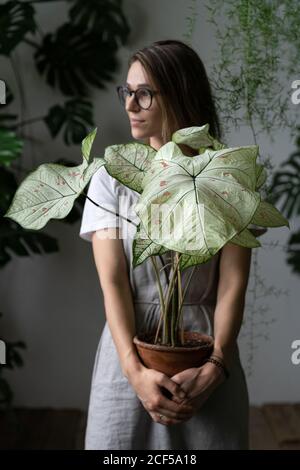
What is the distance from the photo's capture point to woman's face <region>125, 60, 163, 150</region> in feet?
4.15

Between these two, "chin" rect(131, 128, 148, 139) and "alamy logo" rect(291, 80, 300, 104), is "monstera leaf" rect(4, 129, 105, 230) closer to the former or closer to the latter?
"chin" rect(131, 128, 148, 139)

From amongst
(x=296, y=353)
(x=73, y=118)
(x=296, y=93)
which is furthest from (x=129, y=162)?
(x=73, y=118)

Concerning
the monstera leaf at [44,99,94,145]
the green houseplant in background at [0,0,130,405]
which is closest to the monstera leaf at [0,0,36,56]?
the green houseplant in background at [0,0,130,405]

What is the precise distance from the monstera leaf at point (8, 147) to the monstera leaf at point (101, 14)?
63 cm

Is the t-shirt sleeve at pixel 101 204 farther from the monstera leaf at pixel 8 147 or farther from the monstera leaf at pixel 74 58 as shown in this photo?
the monstera leaf at pixel 74 58

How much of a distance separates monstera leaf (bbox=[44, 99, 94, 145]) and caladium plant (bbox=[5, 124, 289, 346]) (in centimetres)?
143

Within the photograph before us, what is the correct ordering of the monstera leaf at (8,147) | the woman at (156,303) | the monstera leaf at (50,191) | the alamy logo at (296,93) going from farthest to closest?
the monstera leaf at (8,147) < the alamy logo at (296,93) < the woman at (156,303) < the monstera leaf at (50,191)

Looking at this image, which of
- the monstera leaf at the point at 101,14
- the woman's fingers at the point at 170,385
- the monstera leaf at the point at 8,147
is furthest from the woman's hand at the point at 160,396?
the monstera leaf at the point at 101,14

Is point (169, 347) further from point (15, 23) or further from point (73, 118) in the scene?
point (15, 23)

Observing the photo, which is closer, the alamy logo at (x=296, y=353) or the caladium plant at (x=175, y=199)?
the caladium plant at (x=175, y=199)

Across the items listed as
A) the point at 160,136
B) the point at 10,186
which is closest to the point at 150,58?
the point at 160,136

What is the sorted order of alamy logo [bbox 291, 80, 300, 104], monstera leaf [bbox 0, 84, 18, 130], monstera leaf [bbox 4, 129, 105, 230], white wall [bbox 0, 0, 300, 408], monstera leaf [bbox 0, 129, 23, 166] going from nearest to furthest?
monstera leaf [bbox 4, 129, 105, 230], alamy logo [bbox 291, 80, 300, 104], monstera leaf [bbox 0, 129, 23, 166], white wall [bbox 0, 0, 300, 408], monstera leaf [bbox 0, 84, 18, 130]

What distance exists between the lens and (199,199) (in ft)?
3.15

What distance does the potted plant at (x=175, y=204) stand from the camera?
94cm
